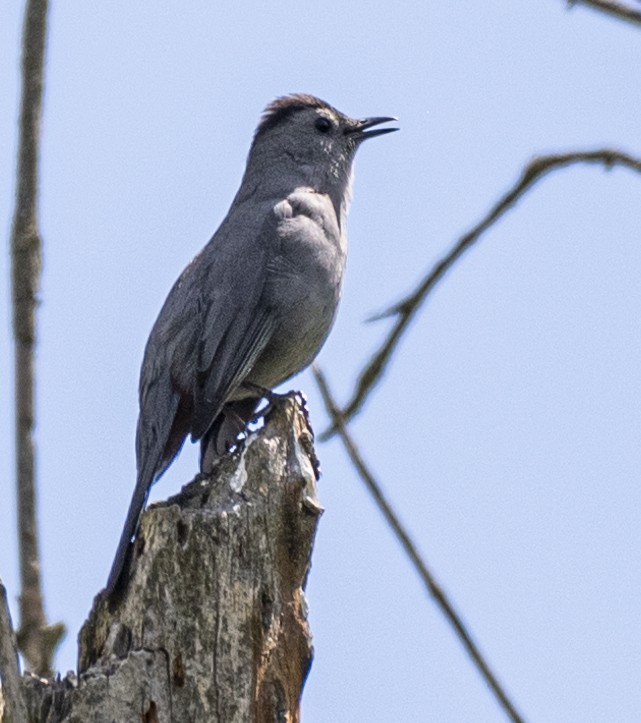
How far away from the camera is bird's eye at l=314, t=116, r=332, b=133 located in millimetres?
8078

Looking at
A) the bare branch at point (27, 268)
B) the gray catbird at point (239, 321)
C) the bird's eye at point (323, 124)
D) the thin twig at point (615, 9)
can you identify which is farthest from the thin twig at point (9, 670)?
the bird's eye at point (323, 124)

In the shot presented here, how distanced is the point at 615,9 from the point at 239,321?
325cm

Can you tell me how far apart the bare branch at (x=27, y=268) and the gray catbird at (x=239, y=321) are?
107cm

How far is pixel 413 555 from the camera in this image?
3.96 metres

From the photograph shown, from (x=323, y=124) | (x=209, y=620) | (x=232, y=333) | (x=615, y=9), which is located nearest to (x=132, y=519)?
(x=209, y=620)

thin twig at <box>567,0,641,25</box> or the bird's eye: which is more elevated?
the bird's eye

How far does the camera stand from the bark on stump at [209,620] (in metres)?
3.95

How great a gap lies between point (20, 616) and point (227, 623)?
0.68m

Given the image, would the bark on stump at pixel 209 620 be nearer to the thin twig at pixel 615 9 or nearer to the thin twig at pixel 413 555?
the thin twig at pixel 413 555

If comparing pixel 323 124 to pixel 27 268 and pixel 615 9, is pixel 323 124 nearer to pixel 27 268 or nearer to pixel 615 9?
pixel 27 268

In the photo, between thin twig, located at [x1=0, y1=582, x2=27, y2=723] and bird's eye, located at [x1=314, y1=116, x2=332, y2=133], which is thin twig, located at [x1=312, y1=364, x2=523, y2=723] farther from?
bird's eye, located at [x1=314, y1=116, x2=332, y2=133]

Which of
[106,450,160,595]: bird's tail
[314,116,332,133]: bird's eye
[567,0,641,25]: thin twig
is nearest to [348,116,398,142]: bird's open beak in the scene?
[314,116,332,133]: bird's eye

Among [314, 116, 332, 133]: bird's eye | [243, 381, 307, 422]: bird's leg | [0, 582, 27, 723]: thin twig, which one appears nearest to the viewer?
[0, 582, 27, 723]: thin twig

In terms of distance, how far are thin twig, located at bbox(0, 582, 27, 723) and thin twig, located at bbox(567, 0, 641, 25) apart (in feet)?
7.53
